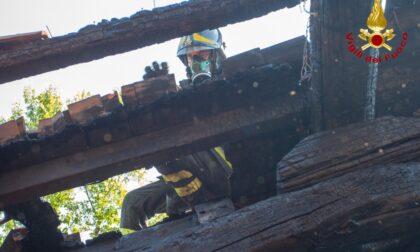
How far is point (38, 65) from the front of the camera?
2.57 m

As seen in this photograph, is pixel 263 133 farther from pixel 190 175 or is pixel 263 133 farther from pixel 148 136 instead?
pixel 190 175

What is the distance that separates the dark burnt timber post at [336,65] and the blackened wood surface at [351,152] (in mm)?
165

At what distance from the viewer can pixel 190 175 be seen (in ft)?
15.6

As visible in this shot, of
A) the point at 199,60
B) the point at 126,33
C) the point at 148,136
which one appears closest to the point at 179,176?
the point at 148,136

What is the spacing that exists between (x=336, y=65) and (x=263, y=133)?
3.51ft

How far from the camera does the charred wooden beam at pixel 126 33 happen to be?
2.40 m

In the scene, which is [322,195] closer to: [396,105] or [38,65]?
[396,105]

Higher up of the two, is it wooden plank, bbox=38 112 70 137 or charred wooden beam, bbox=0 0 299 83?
charred wooden beam, bbox=0 0 299 83

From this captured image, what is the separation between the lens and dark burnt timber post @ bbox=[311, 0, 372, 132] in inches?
89.4

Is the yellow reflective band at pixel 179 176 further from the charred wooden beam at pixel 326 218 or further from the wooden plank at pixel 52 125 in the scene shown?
the charred wooden beam at pixel 326 218

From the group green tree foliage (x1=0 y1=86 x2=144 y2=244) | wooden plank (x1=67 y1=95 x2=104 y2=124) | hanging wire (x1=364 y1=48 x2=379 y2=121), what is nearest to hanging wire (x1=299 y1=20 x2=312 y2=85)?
hanging wire (x1=364 y1=48 x2=379 y2=121)

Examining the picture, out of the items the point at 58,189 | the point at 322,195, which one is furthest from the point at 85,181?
the point at 322,195

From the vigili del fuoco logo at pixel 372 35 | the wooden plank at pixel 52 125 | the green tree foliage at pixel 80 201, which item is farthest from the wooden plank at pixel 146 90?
the green tree foliage at pixel 80 201

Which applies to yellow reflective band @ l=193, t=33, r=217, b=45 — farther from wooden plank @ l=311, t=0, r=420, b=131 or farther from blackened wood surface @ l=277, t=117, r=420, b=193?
blackened wood surface @ l=277, t=117, r=420, b=193
